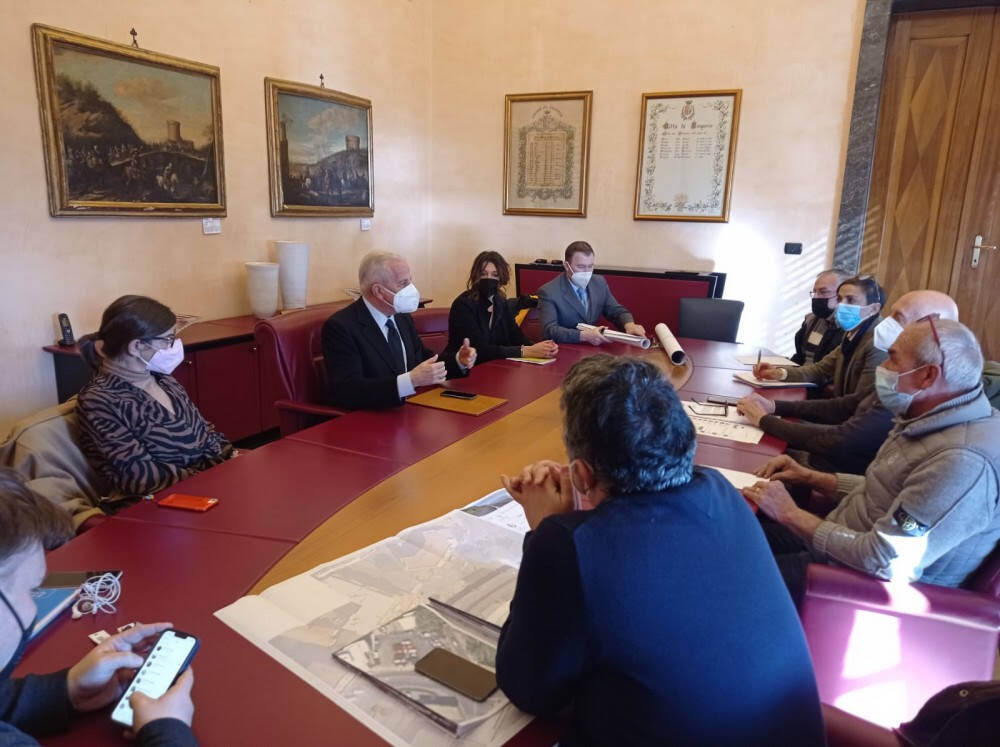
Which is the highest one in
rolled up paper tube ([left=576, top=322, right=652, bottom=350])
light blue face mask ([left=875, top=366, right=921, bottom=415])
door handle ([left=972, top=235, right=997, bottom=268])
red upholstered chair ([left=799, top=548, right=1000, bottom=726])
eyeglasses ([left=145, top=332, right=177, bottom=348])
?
door handle ([left=972, top=235, right=997, bottom=268])

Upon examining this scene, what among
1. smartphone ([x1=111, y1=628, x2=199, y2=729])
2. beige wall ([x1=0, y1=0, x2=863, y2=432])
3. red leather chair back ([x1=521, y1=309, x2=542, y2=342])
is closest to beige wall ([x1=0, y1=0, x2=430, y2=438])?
beige wall ([x1=0, y1=0, x2=863, y2=432])

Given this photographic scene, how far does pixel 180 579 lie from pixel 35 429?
2.67ft

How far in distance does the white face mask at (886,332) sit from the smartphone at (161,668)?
2345mm

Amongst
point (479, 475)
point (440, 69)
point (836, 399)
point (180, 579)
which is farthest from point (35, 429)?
point (440, 69)

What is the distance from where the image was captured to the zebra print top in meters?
1.84

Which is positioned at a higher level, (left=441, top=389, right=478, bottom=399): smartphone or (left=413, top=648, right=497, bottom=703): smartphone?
(left=441, top=389, right=478, bottom=399): smartphone

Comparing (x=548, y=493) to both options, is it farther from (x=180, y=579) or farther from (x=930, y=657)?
(x=930, y=657)

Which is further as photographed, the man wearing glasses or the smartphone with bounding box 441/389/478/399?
the man wearing glasses

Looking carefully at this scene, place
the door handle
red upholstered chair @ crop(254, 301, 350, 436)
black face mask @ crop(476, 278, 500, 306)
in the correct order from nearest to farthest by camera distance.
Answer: red upholstered chair @ crop(254, 301, 350, 436)
black face mask @ crop(476, 278, 500, 306)
the door handle

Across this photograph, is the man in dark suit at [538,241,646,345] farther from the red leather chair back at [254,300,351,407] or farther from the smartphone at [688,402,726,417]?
the red leather chair back at [254,300,351,407]

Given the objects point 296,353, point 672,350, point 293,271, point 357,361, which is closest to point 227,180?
point 293,271

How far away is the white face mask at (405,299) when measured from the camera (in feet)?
8.66

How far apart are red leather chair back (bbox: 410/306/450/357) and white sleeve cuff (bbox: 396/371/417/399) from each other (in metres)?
1.44

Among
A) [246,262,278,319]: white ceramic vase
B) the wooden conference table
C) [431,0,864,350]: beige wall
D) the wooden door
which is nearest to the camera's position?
the wooden conference table
